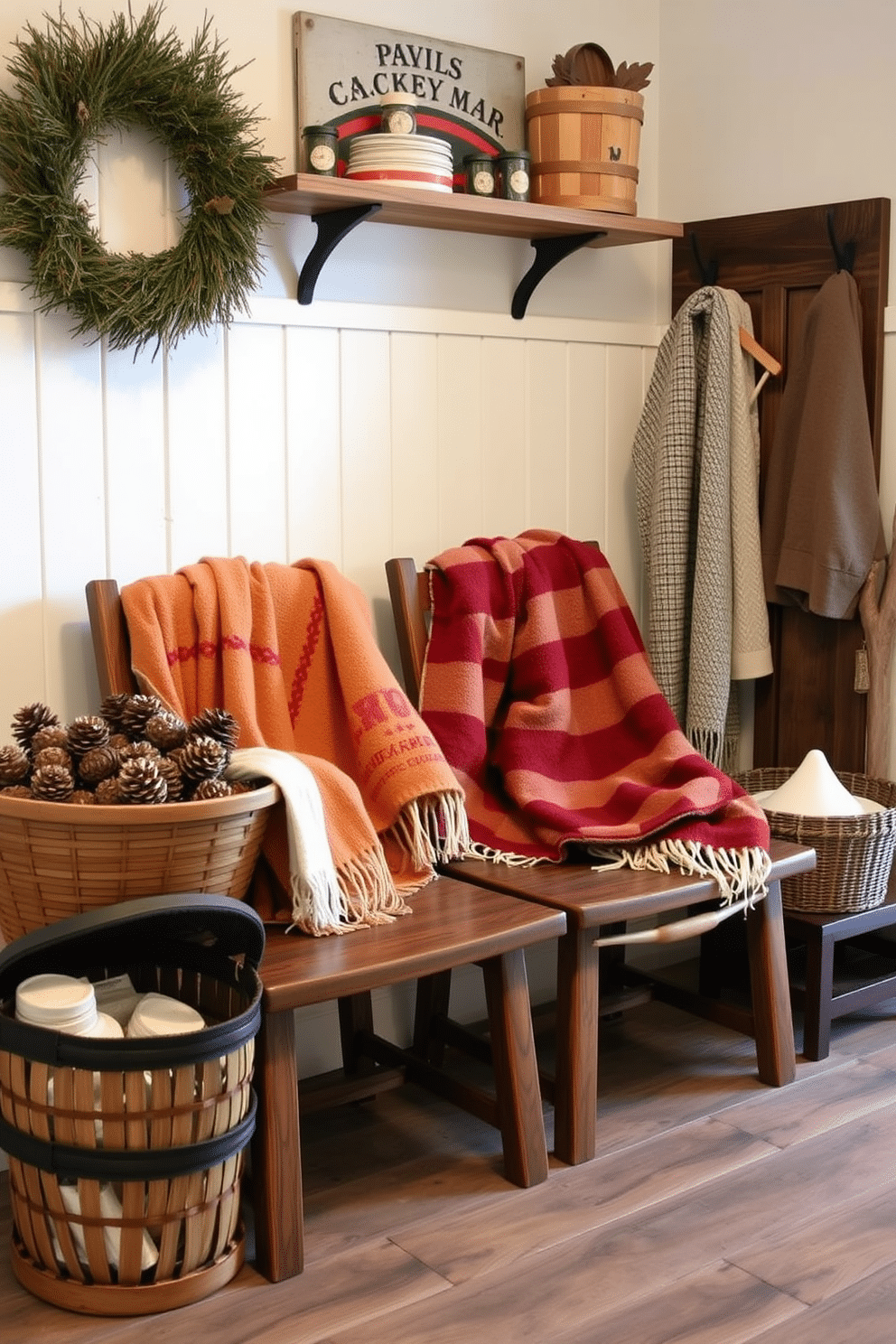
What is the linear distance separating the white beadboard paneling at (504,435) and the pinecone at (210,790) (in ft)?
3.25

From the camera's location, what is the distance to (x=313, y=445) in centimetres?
238

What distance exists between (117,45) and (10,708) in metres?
0.95

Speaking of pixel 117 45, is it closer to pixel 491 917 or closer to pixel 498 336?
pixel 498 336

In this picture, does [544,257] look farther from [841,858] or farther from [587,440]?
[841,858]

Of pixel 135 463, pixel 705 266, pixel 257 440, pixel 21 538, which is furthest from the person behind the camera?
pixel 705 266

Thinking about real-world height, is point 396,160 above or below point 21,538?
above

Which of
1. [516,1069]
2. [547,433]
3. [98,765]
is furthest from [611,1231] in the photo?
[547,433]

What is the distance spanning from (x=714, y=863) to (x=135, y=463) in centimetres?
107

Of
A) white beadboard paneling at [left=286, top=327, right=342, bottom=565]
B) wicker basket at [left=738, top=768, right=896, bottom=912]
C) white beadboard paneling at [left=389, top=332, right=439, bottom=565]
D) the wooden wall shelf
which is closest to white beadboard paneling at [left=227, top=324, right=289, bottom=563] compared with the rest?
white beadboard paneling at [left=286, top=327, right=342, bottom=565]

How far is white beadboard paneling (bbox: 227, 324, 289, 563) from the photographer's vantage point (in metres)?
2.28

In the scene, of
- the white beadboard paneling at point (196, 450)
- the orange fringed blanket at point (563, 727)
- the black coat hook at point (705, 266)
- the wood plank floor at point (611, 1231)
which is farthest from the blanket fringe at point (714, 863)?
the black coat hook at point (705, 266)

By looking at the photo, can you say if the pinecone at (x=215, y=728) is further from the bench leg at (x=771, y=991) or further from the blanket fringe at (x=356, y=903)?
the bench leg at (x=771, y=991)

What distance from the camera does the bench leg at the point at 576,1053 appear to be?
2039mm

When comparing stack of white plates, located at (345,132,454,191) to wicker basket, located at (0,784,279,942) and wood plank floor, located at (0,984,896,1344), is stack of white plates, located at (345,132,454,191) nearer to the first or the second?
wicker basket, located at (0,784,279,942)
